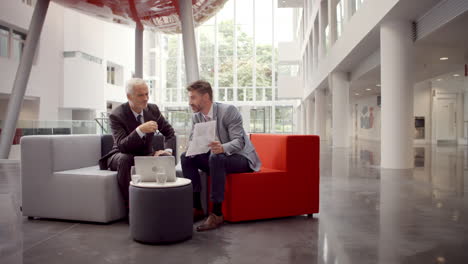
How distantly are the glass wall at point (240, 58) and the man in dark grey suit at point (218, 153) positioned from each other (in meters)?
33.9

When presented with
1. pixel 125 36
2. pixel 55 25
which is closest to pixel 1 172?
pixel 55 25

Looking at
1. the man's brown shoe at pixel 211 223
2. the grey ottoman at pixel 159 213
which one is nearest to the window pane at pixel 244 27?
the man's brown shoe at pixel 211 223

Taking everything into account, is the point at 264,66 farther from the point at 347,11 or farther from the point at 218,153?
the point at 218,153

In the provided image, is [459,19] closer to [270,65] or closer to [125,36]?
[125,36]

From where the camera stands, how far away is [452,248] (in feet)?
9.70

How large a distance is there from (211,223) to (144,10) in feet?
23.8

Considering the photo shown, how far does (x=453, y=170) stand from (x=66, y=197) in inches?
331

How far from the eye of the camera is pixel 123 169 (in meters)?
3.94

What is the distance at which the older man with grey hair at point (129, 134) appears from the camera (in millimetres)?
3801

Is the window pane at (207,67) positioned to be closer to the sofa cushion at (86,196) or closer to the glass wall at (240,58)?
the glass wall at (240,58)

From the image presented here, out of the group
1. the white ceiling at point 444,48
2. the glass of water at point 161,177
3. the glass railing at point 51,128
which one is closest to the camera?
the glass of water at point 161,177

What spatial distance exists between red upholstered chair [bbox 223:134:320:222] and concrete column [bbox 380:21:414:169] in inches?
235

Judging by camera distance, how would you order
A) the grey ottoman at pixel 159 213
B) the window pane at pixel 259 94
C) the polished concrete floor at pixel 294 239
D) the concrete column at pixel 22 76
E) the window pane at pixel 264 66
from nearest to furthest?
1. the polished concrete floor at pixel 294 239
2. the grey ottoman at pixel 159 213
3. the concrete column at pixel 22 76
4. the window pane at pixel 264 66
5. the window pane at pixel 259 94

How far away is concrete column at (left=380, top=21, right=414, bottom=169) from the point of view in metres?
9.27
